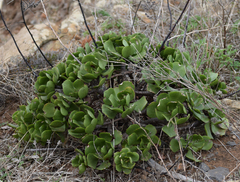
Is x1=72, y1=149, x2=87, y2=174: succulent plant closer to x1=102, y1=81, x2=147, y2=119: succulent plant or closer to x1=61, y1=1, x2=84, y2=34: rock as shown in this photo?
x1=102, y1=81, x2=147, y2=119: succulent plant

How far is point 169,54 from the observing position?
201 cm

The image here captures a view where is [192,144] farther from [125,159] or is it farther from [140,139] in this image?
[125,159]

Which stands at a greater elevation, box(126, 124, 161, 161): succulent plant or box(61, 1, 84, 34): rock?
box(61, 1, 84, 34): rock

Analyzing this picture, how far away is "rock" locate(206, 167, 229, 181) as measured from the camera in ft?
5.53

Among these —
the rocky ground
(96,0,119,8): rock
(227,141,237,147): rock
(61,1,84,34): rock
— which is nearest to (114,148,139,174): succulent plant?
the rocky ground

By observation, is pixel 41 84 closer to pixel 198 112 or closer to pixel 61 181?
pixel 61 181

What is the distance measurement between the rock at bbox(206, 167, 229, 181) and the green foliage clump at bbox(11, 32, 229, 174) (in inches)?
7.2

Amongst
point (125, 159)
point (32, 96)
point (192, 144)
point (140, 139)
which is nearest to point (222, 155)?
point (192, 144)

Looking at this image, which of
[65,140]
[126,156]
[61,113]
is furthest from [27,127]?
[126,156]

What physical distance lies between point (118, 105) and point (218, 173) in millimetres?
920

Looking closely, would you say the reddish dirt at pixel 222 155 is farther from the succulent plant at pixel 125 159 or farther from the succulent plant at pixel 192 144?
the succulent plant at pixel 125 159

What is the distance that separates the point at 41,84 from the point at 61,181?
81 cm

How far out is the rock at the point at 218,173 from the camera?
5.53 ft

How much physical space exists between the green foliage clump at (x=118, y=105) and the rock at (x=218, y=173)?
182mm
